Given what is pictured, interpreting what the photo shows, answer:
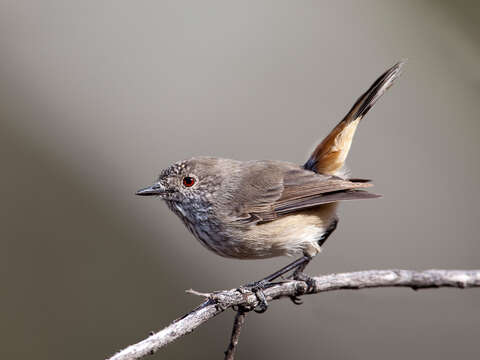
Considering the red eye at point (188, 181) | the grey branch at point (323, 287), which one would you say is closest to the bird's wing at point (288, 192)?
the red eye at point (188, 181)

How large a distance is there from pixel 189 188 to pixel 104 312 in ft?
7.57

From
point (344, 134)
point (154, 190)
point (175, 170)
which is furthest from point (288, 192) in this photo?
point (154, 190)

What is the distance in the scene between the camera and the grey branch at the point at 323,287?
2488 millimetres

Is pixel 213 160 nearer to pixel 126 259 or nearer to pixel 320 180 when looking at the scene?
pixel 320 180

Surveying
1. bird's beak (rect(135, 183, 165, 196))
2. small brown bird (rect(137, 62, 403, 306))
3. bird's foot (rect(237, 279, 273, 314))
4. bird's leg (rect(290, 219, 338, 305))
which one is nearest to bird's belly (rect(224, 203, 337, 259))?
small brown bird (rect(137, 62, 403, 306))

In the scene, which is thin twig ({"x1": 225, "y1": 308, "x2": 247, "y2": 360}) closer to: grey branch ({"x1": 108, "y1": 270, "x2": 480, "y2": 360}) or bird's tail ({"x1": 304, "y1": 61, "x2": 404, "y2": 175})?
grey branch ({"x1": 108, "y1": 270, "x2": 480, "y2": 360})

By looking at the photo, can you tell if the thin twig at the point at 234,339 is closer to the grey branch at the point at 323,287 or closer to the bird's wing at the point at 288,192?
the grey branch at the point at 323,287

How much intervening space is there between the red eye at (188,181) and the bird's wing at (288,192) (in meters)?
0.34

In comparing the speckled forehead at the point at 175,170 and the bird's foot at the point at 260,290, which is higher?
the speckled forehead at the point at 175,170

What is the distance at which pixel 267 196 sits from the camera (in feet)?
12.8

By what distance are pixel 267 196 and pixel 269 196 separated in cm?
1

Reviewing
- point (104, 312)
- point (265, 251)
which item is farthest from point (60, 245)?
point (265, 251)

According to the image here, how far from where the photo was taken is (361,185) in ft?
12.1

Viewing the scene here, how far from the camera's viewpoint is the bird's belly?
3645mm
